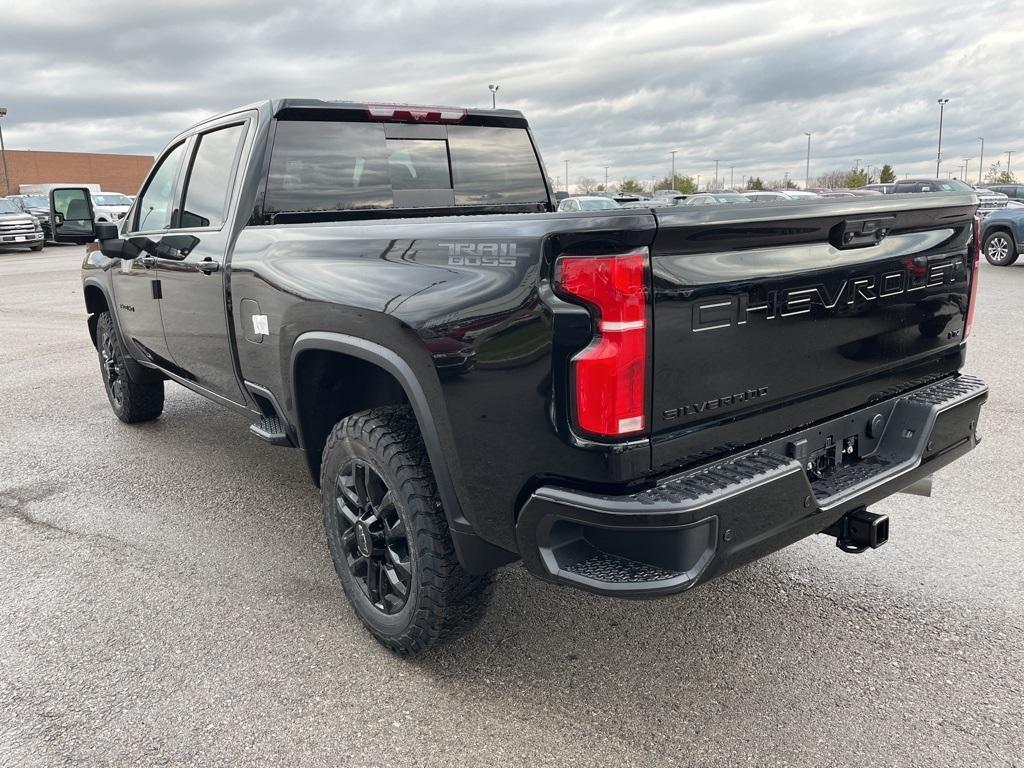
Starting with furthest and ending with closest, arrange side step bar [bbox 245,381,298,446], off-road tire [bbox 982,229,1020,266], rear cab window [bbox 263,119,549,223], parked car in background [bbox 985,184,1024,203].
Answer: parked car in background [bbox 985,184,1024,203], off-road tire [bbox 982,229,1020,266], rear cab window [bbox 263,119,549,223], side step bar [bbox 245,381,298,446]

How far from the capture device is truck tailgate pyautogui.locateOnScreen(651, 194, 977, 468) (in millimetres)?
2135

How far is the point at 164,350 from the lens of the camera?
4.65m

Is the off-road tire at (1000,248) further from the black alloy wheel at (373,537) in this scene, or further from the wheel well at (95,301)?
the black alloy wheel at (373,537)

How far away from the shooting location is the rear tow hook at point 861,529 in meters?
2.61

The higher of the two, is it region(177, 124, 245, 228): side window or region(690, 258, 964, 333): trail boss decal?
region(177, 124, 245, 228): side window

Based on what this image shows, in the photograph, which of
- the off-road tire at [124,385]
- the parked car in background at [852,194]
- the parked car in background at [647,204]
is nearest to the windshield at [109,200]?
the parked car in background at [647,204]

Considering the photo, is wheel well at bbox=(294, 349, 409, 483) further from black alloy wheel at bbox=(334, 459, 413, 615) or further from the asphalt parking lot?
the asphalt parking lot

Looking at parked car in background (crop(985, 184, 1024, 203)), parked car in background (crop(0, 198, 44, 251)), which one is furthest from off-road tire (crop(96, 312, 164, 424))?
parked car in background (crop(985, 184, 1024, 203))

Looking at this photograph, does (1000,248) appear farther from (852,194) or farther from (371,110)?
(371,110)

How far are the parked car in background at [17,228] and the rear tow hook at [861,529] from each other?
1118 inches

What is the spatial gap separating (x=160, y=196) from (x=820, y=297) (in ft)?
12.4

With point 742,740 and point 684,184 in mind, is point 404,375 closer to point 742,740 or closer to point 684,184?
point 742,740

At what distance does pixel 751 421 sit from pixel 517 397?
0.69 metres

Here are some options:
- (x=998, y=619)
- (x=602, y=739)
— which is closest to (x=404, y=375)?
(x=602, y=739)
